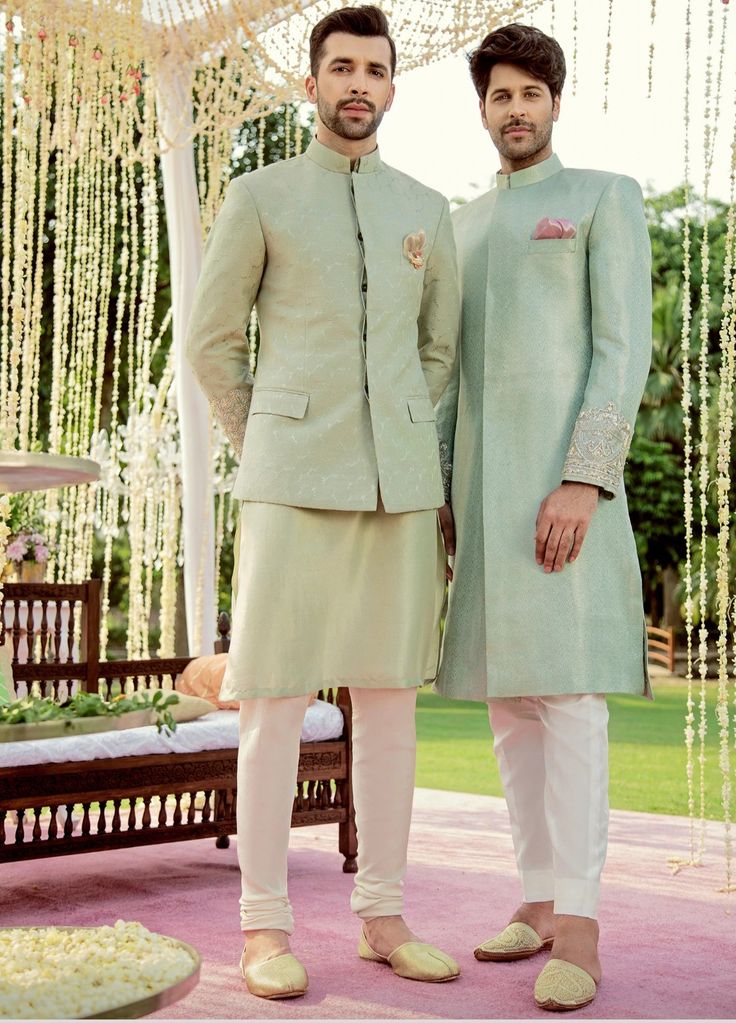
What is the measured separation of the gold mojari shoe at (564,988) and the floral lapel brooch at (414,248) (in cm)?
135

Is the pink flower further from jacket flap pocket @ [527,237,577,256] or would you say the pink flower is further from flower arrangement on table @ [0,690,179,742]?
jacket flap pocket @ [527,237,577,256]

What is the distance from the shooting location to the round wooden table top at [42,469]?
7.28ft

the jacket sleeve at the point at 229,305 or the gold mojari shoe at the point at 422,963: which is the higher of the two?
the jacket sleeve at the point at 229,305

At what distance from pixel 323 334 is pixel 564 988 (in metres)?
1.27

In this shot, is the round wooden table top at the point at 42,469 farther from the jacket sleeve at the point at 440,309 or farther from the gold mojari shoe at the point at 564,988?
the gold mojari shoe at the point at 564,988

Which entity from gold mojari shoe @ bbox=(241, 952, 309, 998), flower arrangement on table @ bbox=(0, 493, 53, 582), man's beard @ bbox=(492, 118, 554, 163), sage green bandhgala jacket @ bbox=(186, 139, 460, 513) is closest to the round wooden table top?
sage green bandhgala jacket @ bbox=(186, 139, 460, 513)

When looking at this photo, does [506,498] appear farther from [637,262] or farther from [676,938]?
[676,938]

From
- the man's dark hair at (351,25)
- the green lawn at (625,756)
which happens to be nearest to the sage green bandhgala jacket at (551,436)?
the man's dark hair at (351,25)

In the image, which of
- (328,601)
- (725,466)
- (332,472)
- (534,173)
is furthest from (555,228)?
(725,466)

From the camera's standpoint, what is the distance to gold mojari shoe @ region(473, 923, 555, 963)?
2652 millimetres

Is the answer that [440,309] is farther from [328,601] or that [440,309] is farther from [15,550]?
[15,550]

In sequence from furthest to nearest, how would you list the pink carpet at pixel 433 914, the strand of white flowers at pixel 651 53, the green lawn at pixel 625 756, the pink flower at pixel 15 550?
the green lawn at pixel 625 756 → the pink flower at pixel 15 550 → the strand of white flowers at pixel 651 53 → the pink carpet at pixel 433 914

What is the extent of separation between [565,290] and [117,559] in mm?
13969

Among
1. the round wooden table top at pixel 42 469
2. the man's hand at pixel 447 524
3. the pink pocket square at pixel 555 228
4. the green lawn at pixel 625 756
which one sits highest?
the pink pocket square at pixel 555 228
